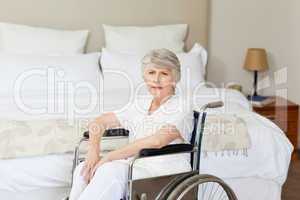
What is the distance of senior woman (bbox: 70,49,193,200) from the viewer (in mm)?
1914

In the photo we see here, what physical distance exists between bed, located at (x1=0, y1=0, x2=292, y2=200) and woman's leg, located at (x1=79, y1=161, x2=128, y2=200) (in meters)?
0.46

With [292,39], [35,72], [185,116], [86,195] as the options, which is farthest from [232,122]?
[292,39]

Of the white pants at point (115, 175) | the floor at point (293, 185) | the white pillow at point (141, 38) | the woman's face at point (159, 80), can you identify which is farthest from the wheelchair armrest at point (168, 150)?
the white pillow at point (141, 38)

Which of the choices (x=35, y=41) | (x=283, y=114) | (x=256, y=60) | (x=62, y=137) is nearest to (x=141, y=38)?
(x=35, y=41)

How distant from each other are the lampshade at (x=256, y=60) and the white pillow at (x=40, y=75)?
4.48ft

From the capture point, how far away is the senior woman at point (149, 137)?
1914 millimetres

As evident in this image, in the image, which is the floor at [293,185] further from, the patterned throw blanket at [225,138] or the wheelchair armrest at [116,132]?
the wheelchair armrest at [116,132]

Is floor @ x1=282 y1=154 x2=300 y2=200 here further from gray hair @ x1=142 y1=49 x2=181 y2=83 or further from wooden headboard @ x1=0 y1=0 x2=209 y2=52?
gray hair @ x1=142 y1=49 x2=181 y2=83

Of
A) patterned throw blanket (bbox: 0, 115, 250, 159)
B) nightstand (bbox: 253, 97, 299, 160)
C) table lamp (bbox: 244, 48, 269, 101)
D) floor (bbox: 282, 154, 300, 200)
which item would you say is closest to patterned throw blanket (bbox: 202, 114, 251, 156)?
patterned throw blanket (bbox: 0, 115, 250, 159)

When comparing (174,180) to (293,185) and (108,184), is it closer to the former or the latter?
(108,184)

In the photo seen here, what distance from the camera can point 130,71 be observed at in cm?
358

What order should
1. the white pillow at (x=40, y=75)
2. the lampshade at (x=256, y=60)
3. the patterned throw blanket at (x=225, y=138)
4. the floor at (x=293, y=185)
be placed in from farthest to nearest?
the lampshade at (x=256, y=60), the white pillow at (x=40, y=75), the floor at (x=293, y=185), the patterned throw blanket at (x=225, y=138)

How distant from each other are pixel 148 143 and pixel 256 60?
7.62ft

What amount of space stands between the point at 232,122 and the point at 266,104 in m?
1.42
